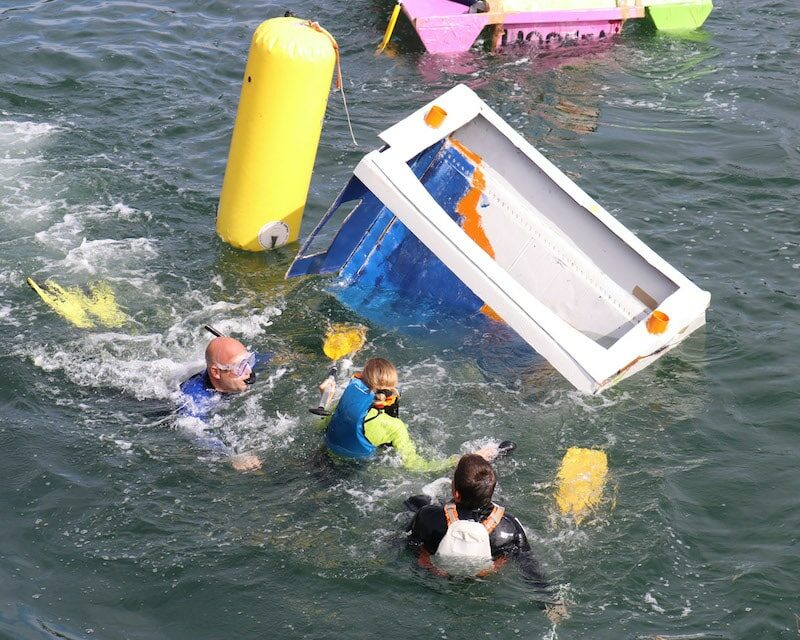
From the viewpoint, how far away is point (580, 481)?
6.23 m

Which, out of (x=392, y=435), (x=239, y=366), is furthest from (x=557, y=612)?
(x=239, y=366)

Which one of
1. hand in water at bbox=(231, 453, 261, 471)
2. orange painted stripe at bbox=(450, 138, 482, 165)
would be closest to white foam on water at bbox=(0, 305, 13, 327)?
hand in water at bbox=(231, 453, 261, 471)

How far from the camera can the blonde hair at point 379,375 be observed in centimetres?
579

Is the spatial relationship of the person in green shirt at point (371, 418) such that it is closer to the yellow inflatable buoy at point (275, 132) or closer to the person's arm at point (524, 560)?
the person's arm at point (524, 560)

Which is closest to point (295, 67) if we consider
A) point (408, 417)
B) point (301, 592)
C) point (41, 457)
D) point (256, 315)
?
point (256, 315)

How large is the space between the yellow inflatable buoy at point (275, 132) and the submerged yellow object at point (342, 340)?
115 cm

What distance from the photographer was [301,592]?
17.8 feet

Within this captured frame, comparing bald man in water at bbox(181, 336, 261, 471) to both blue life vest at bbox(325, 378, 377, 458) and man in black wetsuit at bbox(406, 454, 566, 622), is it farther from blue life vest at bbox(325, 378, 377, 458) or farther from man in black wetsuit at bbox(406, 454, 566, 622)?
man in black wetsuit at bbox(406, 454, 566, 622)

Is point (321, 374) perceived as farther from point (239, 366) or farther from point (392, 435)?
point (392, 435)

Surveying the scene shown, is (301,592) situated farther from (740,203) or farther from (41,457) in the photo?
(740,203)

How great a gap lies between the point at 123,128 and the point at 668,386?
6.20m

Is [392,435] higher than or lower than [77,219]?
higher

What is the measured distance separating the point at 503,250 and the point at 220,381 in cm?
268

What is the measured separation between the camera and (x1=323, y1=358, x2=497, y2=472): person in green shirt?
579 cm
